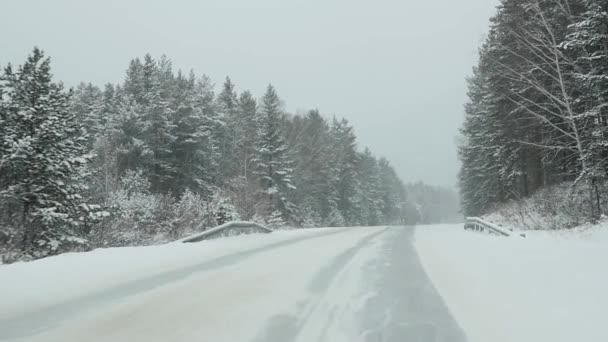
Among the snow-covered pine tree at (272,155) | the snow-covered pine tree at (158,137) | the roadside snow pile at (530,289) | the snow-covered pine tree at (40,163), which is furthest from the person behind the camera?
the snow-covered pine tree at (158,137)

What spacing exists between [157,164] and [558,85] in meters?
34.9

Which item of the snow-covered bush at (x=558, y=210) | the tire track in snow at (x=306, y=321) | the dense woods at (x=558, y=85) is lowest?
the tire track in snow at (x=306, y=321)

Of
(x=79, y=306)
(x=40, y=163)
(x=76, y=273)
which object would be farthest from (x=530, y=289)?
(x=40, y=163)

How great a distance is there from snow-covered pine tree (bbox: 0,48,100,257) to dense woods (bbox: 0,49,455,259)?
0.11 feet

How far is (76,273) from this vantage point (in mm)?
5406

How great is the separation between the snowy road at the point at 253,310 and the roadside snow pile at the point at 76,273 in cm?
22

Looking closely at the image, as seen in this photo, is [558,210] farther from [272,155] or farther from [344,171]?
[344,171]

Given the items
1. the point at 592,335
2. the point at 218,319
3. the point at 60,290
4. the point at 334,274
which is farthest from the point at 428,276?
the point at 60,290

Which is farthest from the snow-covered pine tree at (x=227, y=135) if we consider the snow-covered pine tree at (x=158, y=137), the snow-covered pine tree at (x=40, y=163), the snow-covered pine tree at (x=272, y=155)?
the snow-covered pine tree at (x=40, y=163)

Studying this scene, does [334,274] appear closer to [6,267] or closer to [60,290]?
[60,290]

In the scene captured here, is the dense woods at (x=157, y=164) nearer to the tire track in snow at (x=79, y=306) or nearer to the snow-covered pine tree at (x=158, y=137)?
the snow-covered pine tree at (x=158, y=137)

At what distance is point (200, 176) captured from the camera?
39.2 meters

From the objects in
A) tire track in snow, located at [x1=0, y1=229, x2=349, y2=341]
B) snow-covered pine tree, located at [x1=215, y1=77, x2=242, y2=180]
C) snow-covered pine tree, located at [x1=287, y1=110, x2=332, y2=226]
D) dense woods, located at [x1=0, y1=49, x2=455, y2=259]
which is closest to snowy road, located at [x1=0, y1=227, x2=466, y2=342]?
tire track in snow, located at [x1=0, y1=229, x2=349, y2=341]

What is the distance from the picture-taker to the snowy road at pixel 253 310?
3.34 meters
